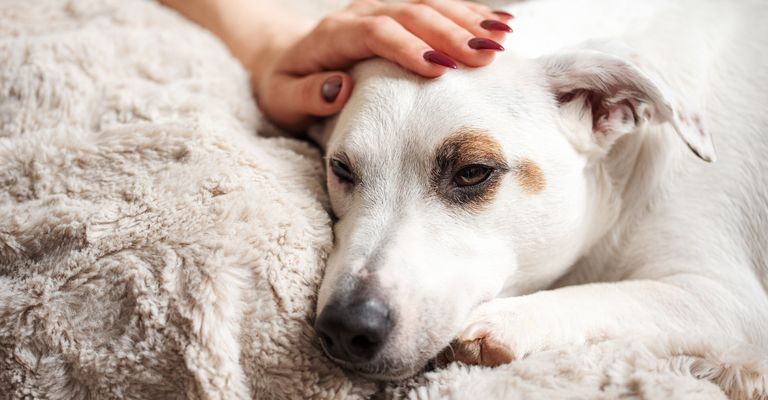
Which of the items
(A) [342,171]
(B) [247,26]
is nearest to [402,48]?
(A) [342,171]

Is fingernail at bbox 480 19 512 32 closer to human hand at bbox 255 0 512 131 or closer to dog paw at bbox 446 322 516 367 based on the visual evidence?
human hand at bbox 255 0 512 131

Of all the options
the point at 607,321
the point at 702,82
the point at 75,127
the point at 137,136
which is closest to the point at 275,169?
the point at 137,136

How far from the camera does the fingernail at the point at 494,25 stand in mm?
1560

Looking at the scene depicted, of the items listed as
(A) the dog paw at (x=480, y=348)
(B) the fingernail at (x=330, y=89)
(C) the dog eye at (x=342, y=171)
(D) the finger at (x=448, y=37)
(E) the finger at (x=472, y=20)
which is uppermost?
(E) the finger at (x=472, y=20)

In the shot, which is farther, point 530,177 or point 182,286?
point 530,177

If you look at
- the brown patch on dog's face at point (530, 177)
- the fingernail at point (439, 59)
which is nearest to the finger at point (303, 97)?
the fingernail at point (439, 59)

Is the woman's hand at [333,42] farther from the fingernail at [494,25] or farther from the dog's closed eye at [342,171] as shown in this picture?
the dog's closed eye at [342,171]

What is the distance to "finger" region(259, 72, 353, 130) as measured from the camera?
169cm

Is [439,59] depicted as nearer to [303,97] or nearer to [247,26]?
[303,97]

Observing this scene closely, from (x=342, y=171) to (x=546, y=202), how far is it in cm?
46

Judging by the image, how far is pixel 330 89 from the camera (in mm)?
1708


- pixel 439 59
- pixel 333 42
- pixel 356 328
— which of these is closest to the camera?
pixel 356 328

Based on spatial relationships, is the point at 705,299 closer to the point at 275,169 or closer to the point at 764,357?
the point at 764,357

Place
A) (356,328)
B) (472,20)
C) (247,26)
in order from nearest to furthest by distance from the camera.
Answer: (356,328) < (472,20) < (247,26)
